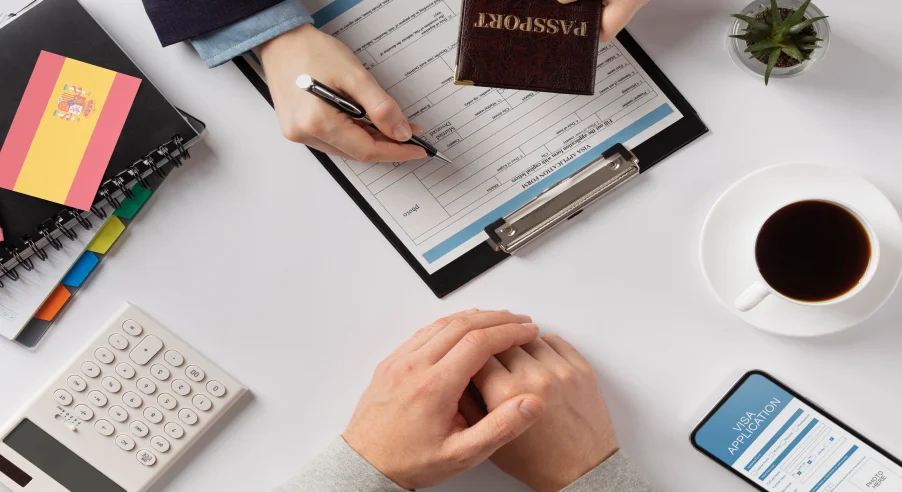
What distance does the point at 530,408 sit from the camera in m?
0.71

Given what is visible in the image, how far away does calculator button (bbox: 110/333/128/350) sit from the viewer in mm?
824

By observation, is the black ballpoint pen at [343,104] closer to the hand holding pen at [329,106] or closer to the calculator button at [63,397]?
the hand holding pen at [329,106]

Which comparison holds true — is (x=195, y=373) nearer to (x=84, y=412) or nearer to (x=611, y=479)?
(x=84, y=412)

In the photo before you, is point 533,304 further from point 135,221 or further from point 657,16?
point 135,221

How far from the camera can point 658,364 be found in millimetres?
825

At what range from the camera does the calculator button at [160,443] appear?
0.83m

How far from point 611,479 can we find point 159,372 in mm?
586

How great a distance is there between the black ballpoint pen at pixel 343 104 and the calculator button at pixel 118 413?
19.0 inches

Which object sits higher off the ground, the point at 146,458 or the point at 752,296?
the point at 146,458

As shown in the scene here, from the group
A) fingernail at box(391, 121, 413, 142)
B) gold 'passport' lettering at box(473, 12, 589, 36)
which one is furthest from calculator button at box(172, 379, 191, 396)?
gold 'passport' lettering at box(473, 12, 589, 36)

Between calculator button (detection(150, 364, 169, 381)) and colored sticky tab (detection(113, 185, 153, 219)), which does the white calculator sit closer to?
calculator button (detection(150, 364, 169, 381))

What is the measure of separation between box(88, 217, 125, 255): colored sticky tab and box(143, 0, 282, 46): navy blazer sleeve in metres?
0.25

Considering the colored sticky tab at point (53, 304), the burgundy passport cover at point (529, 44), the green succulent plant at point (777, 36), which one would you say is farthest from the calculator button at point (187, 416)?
the green succulent plant at point (777, 36)

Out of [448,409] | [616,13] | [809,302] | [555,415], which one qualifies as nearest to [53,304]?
[448,409]
